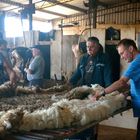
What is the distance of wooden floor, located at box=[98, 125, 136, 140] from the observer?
4641 mm

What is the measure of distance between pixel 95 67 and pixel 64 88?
0.48 meters

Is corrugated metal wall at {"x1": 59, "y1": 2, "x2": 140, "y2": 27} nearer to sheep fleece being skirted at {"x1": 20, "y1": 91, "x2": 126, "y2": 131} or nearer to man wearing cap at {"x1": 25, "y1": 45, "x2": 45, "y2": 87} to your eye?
man wearing cap at {"x1": 25, "y1": 45, "x2": 45, "y2": 87}

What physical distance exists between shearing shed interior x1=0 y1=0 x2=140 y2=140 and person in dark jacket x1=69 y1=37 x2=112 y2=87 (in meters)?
0.01

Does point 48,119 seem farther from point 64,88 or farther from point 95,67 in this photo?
point 95,67

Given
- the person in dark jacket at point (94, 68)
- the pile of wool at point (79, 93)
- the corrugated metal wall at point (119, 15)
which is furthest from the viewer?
the corrugated metal wall at point (119, 15)

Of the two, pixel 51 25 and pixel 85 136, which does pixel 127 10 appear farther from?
pixel 85 136

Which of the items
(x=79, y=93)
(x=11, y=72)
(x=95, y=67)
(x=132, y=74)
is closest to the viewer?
(x=132, y=74)

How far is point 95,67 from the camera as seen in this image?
3553mm

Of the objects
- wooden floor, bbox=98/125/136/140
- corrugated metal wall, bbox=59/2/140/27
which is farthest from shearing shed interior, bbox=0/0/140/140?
corrugated metal wall, bbox=59/2/140/27

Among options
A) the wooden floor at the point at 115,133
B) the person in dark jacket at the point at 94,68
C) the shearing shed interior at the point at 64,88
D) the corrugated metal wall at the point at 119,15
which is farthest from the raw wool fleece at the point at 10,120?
the corrugated metal wall at the point at 119,15

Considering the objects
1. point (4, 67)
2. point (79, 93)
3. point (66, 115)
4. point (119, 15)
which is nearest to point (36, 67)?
point (4, 67)

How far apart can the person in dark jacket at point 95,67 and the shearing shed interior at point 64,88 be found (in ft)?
0.04

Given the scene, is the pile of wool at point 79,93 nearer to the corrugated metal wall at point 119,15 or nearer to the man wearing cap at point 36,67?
the man wearing cap at point 36,67

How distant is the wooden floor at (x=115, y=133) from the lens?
183 inches
